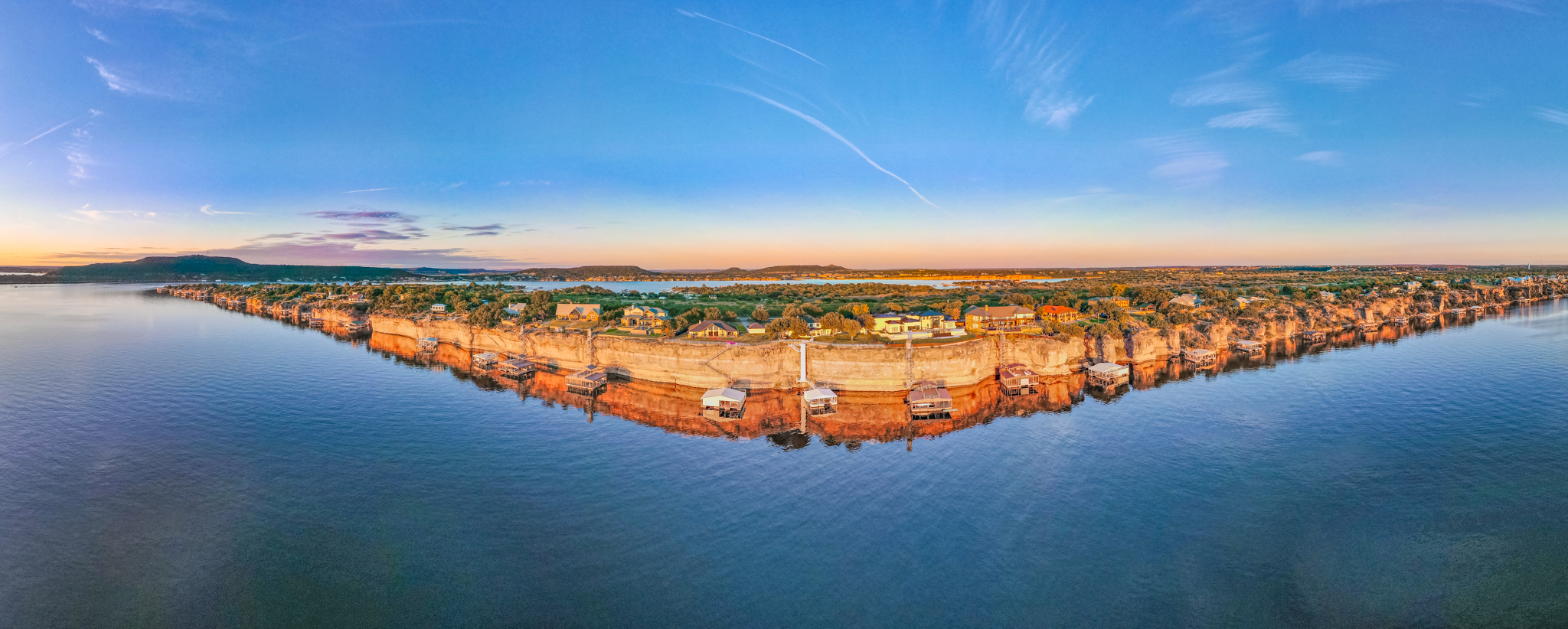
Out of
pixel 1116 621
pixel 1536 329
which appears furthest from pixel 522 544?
pixel 1536 329

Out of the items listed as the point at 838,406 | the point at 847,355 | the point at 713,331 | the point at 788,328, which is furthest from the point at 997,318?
the point at 713,331

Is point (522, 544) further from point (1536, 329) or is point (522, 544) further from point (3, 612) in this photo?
point (1536, 329)

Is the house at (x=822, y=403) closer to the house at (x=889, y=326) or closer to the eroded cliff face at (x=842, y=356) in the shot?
the eroded cliff face at (x=842, y=356)

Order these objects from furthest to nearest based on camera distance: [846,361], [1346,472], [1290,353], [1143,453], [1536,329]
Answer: [1536,329] < [1290,353] < [846,361] < [1143,453] < [1346,472]

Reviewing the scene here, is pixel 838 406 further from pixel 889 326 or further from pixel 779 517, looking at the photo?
pixel 779 517

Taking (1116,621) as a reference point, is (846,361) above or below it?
above

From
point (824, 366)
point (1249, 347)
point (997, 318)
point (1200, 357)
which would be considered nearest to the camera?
point (824, 366)

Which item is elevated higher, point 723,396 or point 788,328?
point 788,328

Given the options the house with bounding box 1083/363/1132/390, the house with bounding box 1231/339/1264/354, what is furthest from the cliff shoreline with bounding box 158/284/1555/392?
the house with bounding box 1083/363/1132/390
